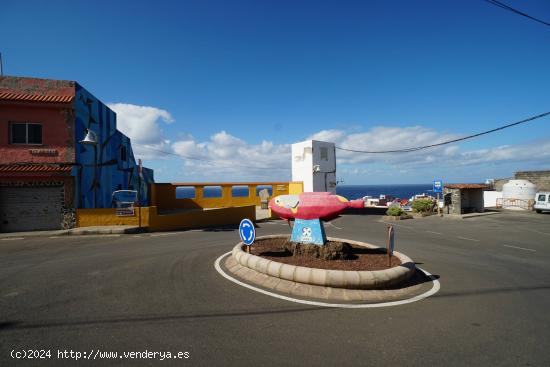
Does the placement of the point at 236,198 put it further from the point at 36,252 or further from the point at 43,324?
the point at 43,324

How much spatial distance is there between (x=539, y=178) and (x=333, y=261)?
135ft

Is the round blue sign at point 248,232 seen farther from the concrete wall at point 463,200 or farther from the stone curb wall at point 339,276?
the concrete wall at point 463,200

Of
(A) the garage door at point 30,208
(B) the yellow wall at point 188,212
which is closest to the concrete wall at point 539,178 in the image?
(B) the yellow wall at point 188,212

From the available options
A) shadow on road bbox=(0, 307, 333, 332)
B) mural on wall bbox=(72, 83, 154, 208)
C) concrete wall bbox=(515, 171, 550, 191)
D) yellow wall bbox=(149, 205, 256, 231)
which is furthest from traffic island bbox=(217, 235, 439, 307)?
concrete wall bbox=(515, 171, 550, 191)

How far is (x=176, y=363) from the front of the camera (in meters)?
3.83

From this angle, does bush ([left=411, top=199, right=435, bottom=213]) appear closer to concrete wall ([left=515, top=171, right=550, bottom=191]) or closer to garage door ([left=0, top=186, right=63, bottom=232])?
concrete wall ([left=515, top=171, right=550, bottom=191])

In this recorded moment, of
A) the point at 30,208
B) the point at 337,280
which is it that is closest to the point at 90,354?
the point at 337,280

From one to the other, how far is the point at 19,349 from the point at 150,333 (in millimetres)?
1734

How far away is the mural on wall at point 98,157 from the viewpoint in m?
16.5

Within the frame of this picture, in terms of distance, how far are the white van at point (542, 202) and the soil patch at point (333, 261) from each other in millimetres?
25808

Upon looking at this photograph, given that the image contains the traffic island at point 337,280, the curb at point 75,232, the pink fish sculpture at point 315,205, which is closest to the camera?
the traffic island at point 337,280

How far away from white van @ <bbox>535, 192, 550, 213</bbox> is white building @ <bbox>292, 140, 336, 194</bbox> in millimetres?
18248

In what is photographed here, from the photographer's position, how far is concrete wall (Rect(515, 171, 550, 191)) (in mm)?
34625

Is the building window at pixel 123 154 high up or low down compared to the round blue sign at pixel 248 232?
up
